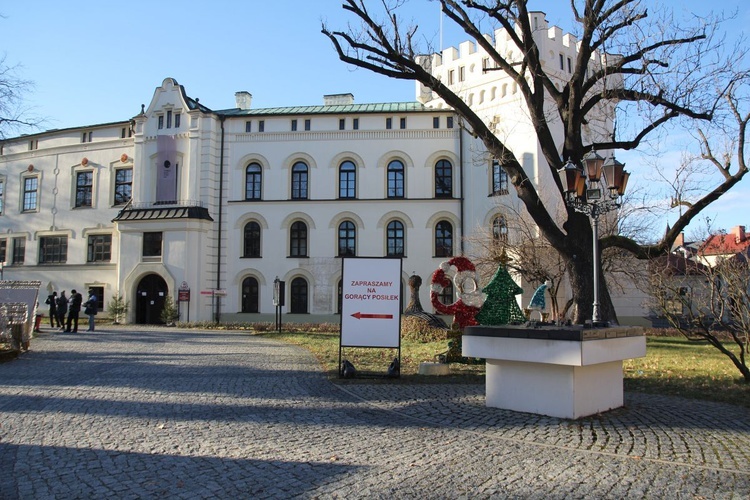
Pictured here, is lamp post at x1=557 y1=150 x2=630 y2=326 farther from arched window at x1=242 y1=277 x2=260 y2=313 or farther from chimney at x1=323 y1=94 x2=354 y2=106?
chimney at x1=323 y1=94 x2=354 y2=106

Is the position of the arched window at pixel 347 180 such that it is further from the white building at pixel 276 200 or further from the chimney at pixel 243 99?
the chimney at pixel 243 99

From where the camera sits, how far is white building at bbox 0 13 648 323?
109 feet

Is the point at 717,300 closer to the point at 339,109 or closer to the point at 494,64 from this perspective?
the point at 494,64

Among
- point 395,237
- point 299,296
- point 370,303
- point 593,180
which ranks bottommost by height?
point 299,296

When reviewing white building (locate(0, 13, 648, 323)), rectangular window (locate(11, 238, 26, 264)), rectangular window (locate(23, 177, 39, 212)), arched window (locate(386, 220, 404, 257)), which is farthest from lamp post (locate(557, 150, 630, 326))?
rectangular window (locate(11, 238, 26, 264))

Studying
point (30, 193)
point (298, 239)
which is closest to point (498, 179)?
point (298, 239)

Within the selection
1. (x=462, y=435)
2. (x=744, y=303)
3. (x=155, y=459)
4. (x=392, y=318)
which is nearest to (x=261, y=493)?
(x=155, y=459)

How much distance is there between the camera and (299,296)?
113 ft

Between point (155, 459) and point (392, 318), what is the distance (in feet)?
21.2

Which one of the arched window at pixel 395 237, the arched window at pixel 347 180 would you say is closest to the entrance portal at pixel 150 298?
the arched window at pixel 347 180

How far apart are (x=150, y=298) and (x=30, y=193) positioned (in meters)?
13.7

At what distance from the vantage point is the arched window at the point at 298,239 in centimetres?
3466

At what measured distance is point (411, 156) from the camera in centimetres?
3416

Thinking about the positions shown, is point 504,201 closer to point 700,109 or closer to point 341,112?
point 341,112
